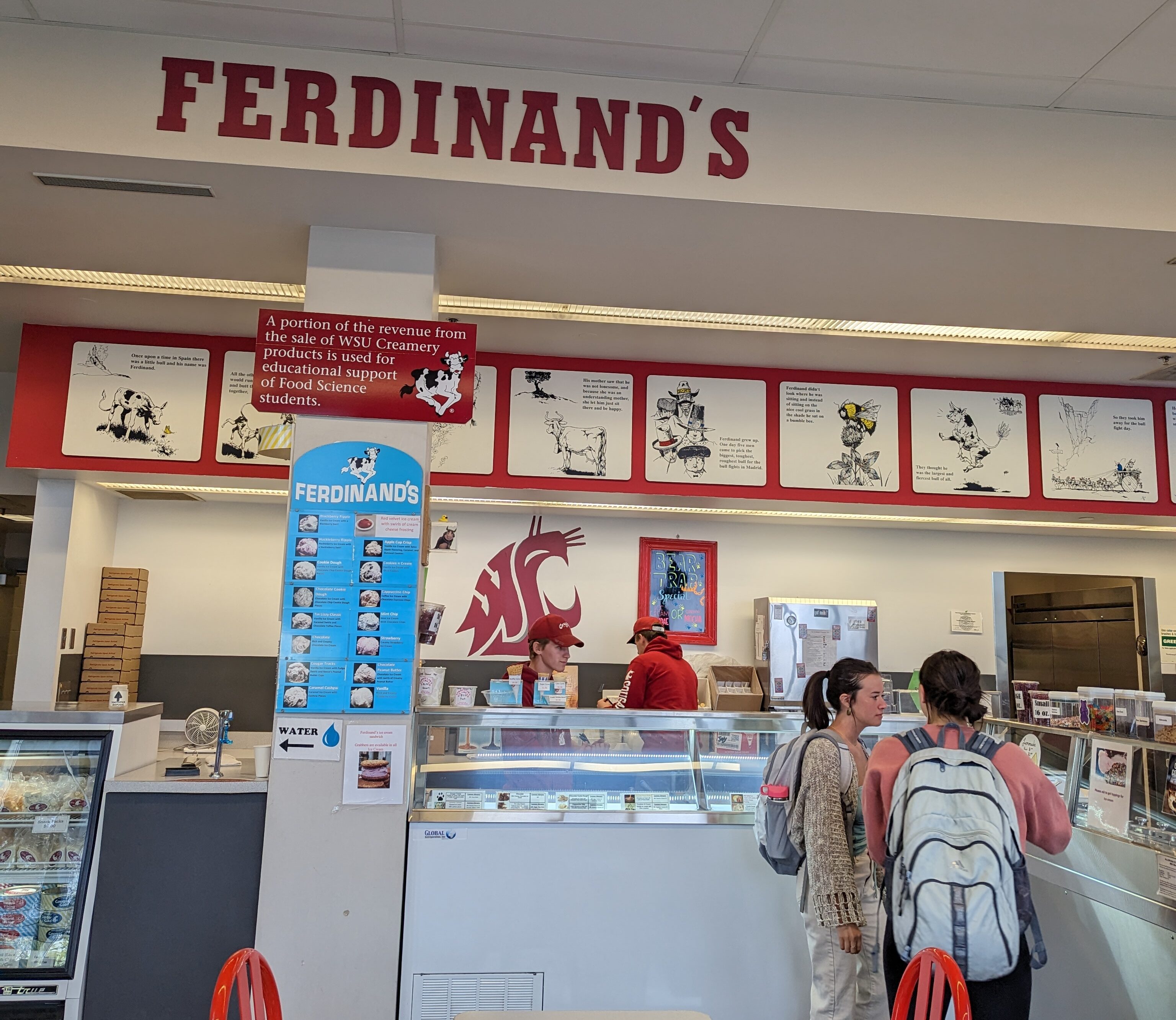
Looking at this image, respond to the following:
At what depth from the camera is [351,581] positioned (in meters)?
3.45

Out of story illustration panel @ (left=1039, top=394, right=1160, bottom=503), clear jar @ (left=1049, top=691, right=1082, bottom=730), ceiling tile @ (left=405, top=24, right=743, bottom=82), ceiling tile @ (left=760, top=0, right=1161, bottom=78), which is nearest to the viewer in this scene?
ceiling tile @ (left=760, top=0, right=1161, bottom=78)

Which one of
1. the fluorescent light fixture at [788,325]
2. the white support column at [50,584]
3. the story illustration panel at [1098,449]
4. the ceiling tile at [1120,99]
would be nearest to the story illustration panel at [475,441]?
Answer: the fluorescent light fixture at [788,325]

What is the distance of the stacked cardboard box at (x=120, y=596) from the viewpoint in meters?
5.82

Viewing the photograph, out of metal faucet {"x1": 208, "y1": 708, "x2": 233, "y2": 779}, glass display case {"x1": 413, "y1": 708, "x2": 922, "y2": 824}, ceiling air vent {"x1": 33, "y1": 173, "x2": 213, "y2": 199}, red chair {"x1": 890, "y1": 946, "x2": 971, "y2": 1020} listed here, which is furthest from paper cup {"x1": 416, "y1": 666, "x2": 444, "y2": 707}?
red chair {"x1": 890, "y1": 946, "x2": 971, "y2": 1020}

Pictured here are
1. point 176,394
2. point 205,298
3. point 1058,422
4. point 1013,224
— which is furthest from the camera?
point 1058,422

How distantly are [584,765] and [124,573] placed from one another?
12.2 ft

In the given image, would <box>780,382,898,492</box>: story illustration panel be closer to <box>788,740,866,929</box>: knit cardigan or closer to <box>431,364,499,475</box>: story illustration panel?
<box>431,364,499,475</box>: story illustration panel

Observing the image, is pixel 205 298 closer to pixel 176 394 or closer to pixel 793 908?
pixel 176 394

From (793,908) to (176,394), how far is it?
3862mm

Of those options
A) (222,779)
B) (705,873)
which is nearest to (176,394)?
(222,779)

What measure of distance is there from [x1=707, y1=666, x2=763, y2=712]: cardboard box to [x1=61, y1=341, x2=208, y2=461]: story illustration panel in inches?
134

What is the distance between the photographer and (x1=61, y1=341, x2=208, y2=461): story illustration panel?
4.89m

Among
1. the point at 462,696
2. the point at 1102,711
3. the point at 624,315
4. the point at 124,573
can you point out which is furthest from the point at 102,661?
the point at 1102,711

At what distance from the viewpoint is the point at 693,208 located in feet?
10.9
